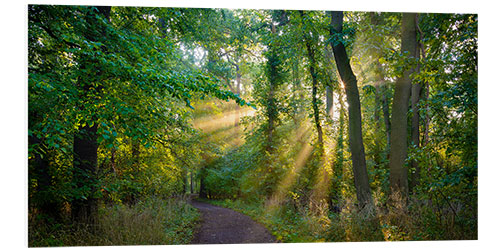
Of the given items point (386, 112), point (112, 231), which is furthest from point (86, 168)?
point (386, 112)

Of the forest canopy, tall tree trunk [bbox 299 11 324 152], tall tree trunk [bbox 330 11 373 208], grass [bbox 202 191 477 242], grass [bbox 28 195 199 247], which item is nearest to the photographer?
the forest canopy

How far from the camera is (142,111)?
367 centimetres

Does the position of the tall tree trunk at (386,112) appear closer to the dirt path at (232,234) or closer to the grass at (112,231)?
the dirt path at (232,234)

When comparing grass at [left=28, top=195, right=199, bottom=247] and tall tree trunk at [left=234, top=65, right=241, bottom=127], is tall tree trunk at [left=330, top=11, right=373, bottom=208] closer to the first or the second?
tall tree trunk at [left=234, top=65, right=241, bottom=127]

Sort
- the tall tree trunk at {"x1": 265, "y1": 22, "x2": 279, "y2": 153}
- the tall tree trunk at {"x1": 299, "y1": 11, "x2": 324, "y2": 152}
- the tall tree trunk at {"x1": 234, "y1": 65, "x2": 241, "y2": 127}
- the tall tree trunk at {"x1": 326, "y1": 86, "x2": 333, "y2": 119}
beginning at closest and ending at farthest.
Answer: the tall tree trunk at {"x1": 299, "y1": 11, "x2": 324, "y2": 152} → the tall tree trunk at {"x1": 234, "y1": 65, "x2": 241, "y2": 127} → the tall tree trunk at {"x1": 265, "y1": 22, "x2": 279, "y2": 153} → the tall tree trunk at {"x1": 326, "y1": 86, "x2": 333, "y2": 119}

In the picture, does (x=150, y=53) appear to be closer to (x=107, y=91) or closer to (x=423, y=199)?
(x=107, y=91)

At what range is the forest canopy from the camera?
9.86 feet

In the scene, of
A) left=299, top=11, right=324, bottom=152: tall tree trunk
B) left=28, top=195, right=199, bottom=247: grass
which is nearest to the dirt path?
left=28, top=195, right=199, bottom=247: grass

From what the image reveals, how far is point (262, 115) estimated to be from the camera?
7652mm

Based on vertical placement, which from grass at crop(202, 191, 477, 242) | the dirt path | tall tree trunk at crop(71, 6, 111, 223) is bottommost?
the dirt path

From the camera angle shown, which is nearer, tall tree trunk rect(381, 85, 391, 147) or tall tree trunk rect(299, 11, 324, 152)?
tall tree trunk rect(299, 11, 324, 152)

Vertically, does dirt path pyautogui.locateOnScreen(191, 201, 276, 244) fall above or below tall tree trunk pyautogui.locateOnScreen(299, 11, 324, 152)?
below

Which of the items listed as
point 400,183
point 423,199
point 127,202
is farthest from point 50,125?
point 400,183
